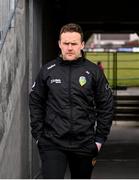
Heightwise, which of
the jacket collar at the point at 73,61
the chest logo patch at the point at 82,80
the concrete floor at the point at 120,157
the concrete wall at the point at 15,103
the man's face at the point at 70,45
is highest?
the man's face at the point at 70,45

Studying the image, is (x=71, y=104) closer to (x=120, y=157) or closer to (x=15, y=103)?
(x=15, y=103)

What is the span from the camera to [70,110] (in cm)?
545

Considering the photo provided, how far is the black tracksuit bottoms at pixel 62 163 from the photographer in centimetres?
541

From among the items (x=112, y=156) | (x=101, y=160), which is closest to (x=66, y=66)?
(x=101, y=160)

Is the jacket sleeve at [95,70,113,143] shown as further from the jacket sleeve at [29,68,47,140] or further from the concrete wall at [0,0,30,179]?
the concrete wall at [0,0,30,179]

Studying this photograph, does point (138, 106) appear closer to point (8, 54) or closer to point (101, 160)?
point (101, 160)

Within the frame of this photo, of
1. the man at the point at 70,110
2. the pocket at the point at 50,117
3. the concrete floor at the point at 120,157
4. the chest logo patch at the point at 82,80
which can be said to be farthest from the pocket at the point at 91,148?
the concrete floor at the point at 120,157

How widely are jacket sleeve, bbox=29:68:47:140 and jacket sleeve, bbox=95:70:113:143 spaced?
0.47 metres

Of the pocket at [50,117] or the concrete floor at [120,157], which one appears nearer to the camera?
the pocket at [50,117]

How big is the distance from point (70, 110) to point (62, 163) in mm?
451

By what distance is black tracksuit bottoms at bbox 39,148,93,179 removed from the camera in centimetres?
541

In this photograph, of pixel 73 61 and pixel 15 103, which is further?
pixel 15 103

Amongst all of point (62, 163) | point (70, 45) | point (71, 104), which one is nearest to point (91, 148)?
point (62, 163)

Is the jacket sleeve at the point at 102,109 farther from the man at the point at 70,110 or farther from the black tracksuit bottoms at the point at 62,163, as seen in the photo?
the black tracksuit bottoms at the point at 62,163
